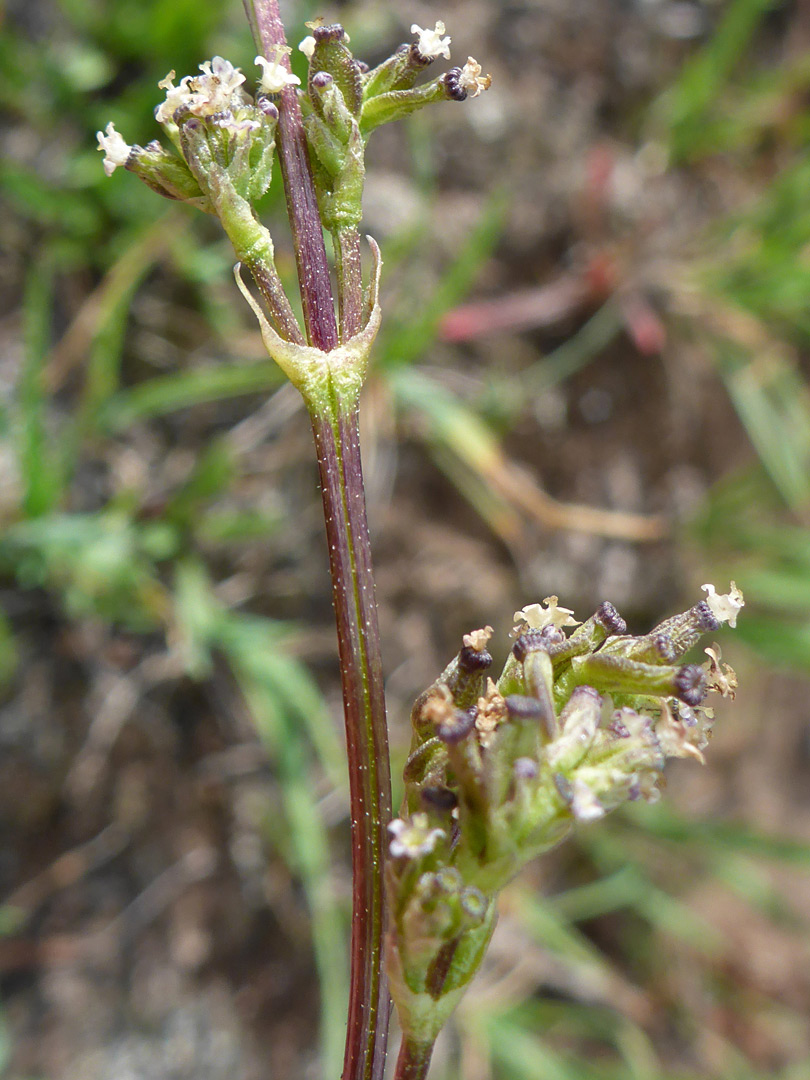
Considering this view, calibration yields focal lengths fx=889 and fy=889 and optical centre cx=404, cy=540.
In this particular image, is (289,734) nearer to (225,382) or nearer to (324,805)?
(324,805)

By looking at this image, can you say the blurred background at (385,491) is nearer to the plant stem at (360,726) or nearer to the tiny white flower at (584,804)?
the plant stem at (360,726)

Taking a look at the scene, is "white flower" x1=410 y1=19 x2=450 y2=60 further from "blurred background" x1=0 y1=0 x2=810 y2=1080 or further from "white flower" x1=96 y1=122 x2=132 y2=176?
"blurred background" x1=0 y1=0 x2=810 y2=1080

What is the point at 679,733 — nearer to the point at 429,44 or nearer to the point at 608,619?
the point at 608,619

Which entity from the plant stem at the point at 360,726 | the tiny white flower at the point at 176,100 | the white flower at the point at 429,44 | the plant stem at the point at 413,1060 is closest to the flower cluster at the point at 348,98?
the white flower at the point at 429,44

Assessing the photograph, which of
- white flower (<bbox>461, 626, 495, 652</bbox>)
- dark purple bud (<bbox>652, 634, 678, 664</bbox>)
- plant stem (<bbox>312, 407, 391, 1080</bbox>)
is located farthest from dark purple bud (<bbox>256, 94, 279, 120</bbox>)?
dark purple bud (<bbox>652, 634, 678, 664</bbox>)

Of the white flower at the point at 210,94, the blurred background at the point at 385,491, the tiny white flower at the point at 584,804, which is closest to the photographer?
the tiny white flower at the point at 584,804

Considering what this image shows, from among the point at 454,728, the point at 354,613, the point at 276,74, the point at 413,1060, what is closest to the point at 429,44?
the point at 276,74

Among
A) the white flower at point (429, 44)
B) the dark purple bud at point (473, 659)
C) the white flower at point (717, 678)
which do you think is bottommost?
the white flower at point (717, 678)
